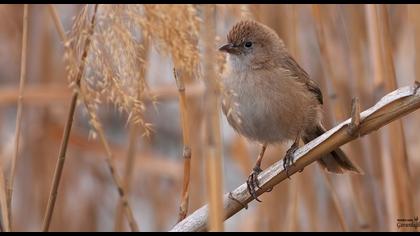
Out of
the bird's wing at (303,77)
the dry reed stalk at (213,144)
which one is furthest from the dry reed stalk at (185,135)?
the bird's wing at (303,77)

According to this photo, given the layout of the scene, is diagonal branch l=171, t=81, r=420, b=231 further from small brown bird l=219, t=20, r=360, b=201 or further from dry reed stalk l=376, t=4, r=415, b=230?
small brown bird l=219, t=20, r=360, b=201

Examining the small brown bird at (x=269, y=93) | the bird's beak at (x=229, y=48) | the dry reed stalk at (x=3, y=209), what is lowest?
the dry reed stalk at (x=3, y=209)

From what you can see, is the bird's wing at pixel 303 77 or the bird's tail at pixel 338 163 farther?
the bird's wing at pixel 303 77

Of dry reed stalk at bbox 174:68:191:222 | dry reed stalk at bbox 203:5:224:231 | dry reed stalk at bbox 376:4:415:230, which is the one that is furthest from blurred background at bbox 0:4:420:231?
dry reed stalk at bbox 203:5:224:231

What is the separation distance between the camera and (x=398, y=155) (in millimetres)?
2166

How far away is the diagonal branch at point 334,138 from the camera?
158 cm

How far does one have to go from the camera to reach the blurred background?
216cm

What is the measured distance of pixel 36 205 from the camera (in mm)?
3264

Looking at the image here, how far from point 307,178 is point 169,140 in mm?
1371

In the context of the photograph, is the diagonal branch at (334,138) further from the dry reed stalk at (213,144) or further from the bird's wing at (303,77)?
the bird's wing at (303,77)

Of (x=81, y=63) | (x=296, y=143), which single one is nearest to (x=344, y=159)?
(x=296, y=143)

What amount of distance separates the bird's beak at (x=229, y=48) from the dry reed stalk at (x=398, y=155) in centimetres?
73

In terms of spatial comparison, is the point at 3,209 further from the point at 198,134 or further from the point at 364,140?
the point at 364,140
